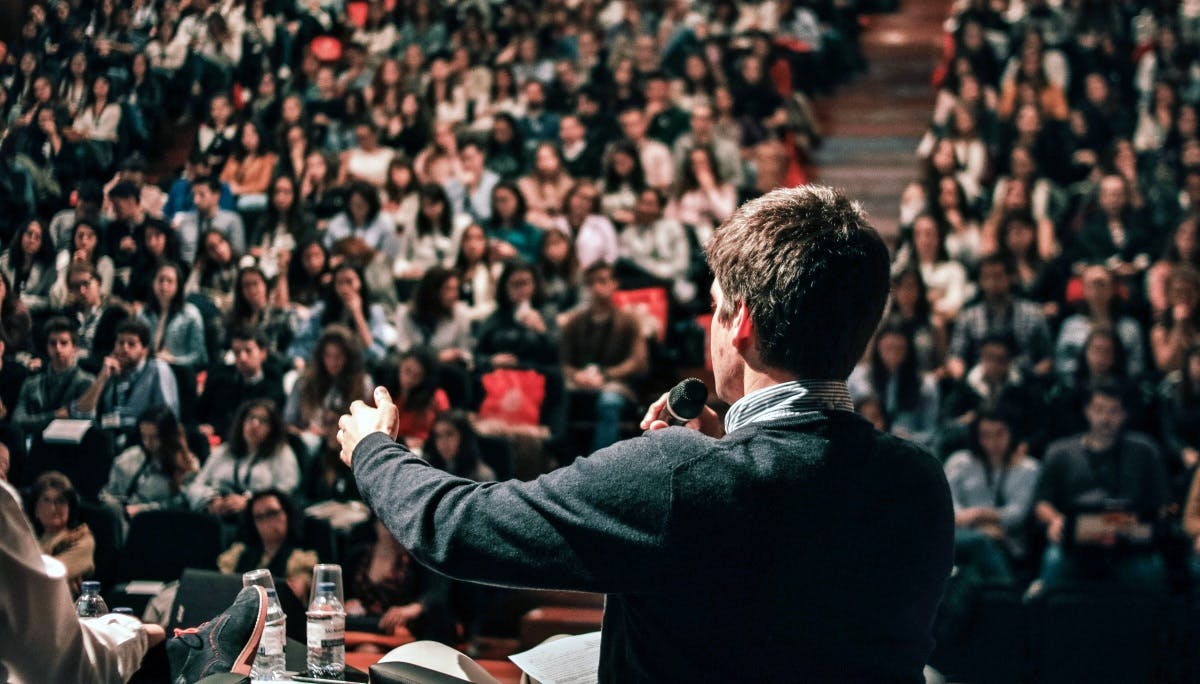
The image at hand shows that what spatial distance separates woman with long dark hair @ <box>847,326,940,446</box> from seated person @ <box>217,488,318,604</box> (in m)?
2.11

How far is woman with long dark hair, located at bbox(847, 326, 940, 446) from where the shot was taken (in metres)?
4.83

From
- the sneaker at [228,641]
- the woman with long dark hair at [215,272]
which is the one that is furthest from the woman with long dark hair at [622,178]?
the sneaker at [228,641]

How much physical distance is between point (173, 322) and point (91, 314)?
0.30 meters

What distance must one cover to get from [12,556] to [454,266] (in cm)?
416

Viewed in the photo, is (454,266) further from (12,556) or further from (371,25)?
(12,556)

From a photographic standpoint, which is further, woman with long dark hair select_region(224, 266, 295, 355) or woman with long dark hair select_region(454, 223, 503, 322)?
woman with long dark hair select_region(454, 223, 503, 322)

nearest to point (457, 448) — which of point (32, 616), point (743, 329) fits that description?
point (32, 616)

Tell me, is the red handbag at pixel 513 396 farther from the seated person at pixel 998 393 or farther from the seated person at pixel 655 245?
the seated person at pixel 998 393

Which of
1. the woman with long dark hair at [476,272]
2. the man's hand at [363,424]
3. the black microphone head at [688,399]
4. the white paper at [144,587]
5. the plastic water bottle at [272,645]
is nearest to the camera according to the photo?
the man's hand at [363,424]

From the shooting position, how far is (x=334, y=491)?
14.1 feet

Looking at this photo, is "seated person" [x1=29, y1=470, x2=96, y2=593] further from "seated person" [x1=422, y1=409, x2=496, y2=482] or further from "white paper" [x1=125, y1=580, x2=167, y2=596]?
"seated person" [x1=422, y1=409, x2=496, y2=482]

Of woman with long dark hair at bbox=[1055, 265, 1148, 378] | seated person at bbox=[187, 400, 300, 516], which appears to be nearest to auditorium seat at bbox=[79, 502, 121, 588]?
seated person at bbox=[187, 400, 300, 516]

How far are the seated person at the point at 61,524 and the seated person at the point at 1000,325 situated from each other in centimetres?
316

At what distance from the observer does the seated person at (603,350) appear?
16.2 ft
